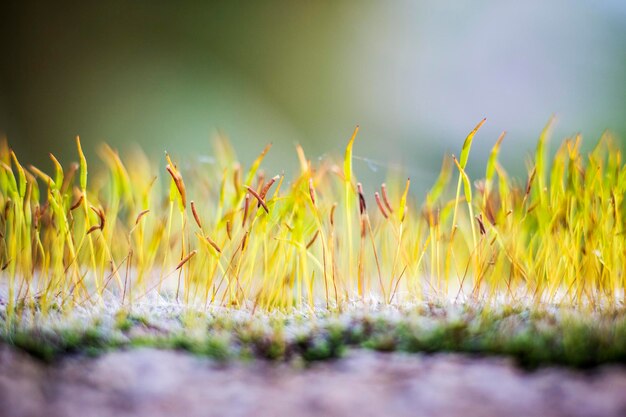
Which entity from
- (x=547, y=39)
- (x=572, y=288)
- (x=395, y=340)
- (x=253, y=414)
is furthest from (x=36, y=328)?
(x=547, y=39)

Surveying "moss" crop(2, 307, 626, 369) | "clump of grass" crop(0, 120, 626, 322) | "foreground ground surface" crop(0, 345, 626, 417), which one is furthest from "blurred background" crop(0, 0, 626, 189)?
"foreground ground surface" crop(0, 345, 626, 417)

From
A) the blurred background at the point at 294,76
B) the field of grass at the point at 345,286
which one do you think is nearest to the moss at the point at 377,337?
the field of grass at the point at 345,286

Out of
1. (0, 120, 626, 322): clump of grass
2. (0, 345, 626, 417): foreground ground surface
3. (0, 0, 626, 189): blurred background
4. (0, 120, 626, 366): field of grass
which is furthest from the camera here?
(0, 0, 626, 189): blurred background

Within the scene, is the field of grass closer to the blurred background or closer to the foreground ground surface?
the foreground ground surface

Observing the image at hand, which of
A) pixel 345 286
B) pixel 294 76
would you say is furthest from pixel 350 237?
pixel 294 76

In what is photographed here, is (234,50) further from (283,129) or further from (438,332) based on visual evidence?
(438,332)

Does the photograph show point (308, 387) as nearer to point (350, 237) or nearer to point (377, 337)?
point (377, 337)
